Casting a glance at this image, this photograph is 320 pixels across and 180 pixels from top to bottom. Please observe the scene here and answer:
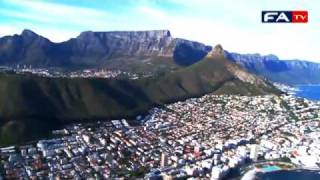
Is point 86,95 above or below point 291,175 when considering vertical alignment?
above

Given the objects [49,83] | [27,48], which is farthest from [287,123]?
[27,48]

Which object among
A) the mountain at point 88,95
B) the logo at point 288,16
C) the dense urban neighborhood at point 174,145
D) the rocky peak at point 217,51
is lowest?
the dense urban neighborhood at point 174,145

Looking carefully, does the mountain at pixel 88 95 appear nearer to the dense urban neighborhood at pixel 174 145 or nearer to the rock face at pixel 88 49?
the dense urban neighborhood at pixel 174 145

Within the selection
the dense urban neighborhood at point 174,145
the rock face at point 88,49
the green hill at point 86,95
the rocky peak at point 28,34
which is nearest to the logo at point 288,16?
the dense urban neighborhood at point 174,145

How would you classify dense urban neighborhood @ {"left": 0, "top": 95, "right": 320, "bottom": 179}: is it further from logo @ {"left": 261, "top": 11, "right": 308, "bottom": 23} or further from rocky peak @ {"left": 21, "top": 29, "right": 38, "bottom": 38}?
rocky peak @ {"left": 21, "top": 29, "right": 38, "bottom": 38}

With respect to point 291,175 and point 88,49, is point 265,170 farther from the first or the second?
point 88,49

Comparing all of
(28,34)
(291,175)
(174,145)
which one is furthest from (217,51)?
(291,175)

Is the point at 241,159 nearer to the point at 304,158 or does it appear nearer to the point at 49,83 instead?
the point at 304,158
